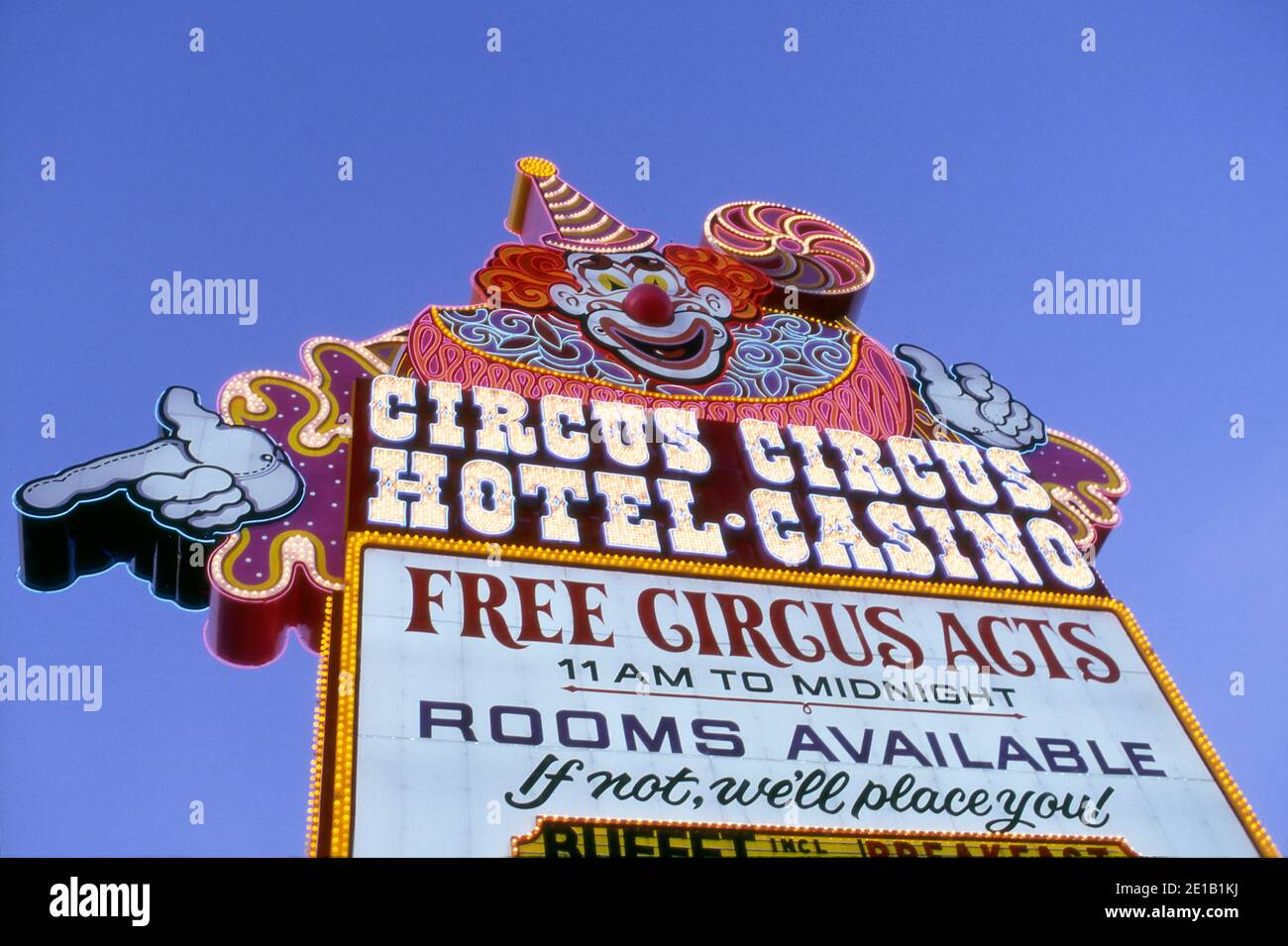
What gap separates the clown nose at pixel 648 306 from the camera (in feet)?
54.6

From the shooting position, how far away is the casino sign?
1100 centimetres

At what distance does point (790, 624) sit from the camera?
1298 centimetres

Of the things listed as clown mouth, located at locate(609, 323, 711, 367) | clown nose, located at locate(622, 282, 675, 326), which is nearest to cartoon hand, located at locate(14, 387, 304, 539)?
clown mouth, located at locate(609, 323, 711, 367)

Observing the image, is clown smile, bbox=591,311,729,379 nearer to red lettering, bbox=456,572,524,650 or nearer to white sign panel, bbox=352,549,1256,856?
white sign panel, bbox=352,549,1256,856

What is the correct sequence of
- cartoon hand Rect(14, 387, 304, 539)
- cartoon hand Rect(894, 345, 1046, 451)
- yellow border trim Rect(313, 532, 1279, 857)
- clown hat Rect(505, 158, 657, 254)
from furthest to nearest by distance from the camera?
clown hat Rect(505, 158, 657, 254)
cartoon hand Rect(894, 345, 1046, 451)
cartoon hand Rect(14, 387, 304, 539)
yellow border trim Rect(313, 532, 1279, 857)

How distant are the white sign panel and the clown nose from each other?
4383mm

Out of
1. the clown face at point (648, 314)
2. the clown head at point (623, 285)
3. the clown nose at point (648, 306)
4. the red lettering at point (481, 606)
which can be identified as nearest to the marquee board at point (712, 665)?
the red lettering at point (481, 606)

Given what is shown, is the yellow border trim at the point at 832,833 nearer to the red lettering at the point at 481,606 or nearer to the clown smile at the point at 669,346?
the red lettering at the point at 481,606

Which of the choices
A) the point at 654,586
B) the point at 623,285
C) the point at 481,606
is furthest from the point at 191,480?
the point at 623,285

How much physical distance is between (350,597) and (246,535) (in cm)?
136

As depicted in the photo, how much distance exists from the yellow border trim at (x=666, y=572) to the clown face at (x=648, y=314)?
336 cm
